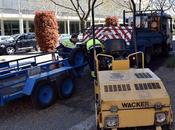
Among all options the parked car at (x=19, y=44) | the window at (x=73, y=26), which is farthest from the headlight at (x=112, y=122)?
the window at (x=73, y=26)

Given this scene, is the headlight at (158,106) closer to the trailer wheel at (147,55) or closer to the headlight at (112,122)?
the headlight at (112,122)

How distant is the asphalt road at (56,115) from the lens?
609 cm

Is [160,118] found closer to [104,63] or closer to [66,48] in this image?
[104,63]

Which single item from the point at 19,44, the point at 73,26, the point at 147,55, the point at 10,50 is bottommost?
the point at 147,55

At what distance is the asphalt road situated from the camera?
6086 millimetres

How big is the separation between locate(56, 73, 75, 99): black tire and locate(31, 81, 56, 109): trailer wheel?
216mm

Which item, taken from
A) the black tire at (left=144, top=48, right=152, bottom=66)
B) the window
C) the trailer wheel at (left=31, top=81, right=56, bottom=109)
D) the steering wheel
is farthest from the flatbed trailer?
the window

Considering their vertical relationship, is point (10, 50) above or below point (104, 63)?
above

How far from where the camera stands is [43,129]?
5.92m

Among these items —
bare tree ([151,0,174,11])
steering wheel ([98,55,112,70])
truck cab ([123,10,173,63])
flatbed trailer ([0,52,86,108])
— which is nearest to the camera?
steering wheel ([98,55,112,70])

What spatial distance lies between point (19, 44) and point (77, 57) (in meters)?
16.5

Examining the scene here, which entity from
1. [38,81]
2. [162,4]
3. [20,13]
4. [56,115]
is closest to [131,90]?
[56,115]

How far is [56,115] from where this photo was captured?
673 centimetres

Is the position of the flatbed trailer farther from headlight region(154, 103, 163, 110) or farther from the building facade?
the building facade
